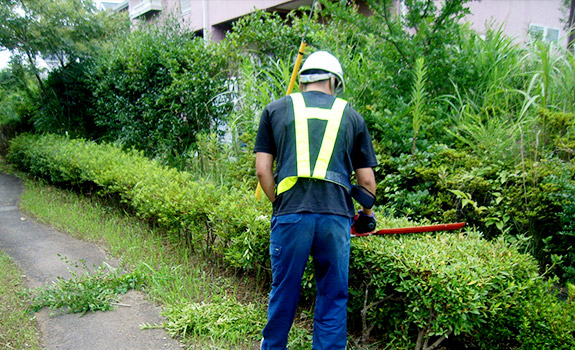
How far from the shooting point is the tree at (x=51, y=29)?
9.62 metres

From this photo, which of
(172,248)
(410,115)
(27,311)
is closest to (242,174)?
(172,248)

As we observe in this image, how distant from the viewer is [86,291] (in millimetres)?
3975

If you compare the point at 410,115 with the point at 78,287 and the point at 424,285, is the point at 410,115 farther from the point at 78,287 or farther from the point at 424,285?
the point at 78,287

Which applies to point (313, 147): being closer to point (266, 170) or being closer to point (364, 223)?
point (266, 170)

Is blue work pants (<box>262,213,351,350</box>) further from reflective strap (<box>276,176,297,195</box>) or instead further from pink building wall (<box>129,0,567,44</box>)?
pink building wall (<box>129,0,567,44</box>)

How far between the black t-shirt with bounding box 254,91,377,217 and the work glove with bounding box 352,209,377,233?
0.49ft

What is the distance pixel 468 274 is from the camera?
8.95 feet

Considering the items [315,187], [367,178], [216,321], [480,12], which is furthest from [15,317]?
[480,12]

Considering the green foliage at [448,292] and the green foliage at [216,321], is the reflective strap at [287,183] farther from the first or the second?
the green foliage at [216,321]

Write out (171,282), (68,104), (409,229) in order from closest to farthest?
1. (409,229)
2. (171,282)
3. (68,104)

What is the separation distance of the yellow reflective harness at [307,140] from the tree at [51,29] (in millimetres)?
9066

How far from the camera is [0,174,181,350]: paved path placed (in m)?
3.38

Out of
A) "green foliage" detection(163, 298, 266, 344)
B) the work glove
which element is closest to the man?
the work glove

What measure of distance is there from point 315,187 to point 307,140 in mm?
294
